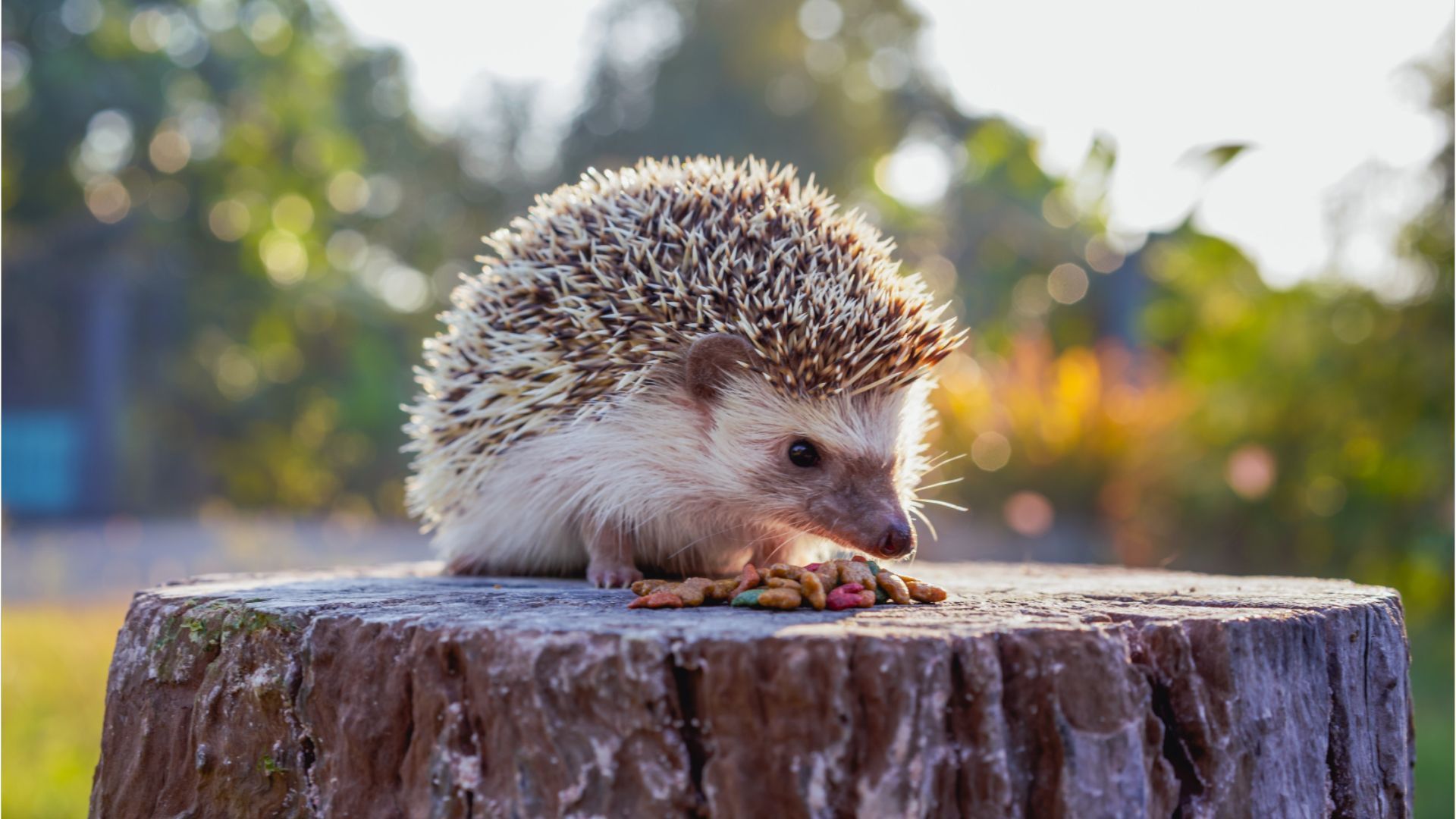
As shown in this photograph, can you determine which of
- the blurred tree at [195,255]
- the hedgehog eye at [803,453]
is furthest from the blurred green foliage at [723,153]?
the hedgehog eye at [803,453]

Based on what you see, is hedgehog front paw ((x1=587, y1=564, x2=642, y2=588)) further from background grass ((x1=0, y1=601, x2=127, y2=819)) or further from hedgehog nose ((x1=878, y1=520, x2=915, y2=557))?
background grass ((x1=0, y1=601, x2=127, y2=819))

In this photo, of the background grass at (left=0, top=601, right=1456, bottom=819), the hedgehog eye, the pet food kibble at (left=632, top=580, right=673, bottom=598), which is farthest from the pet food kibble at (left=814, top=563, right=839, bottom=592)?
the background grass at (left=0, top=601, right=1456, bottom=819)

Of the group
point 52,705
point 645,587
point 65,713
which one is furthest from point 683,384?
point 52,705

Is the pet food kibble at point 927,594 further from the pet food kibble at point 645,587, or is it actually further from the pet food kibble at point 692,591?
the pet food kibble at point 645,587

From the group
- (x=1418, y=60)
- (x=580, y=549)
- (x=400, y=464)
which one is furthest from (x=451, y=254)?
(x=580, y=549)

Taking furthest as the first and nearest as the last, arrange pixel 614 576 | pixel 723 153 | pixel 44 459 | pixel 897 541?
1. pixel 723 153
2. pixel 44 459
3. pixel 614 576
4. pixel 897 541

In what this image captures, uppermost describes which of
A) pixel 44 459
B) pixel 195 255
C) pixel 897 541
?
pixel 195 255

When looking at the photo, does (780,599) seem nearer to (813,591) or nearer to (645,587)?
(813,591)

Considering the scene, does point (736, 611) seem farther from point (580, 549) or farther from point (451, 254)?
point (451, 254)
